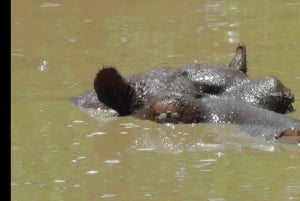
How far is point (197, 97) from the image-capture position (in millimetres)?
6844

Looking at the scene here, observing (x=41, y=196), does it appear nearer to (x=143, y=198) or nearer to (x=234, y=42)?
(x=143, y=198)

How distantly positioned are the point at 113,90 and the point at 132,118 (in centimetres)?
24

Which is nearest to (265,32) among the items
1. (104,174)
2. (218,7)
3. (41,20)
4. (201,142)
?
(218,7)

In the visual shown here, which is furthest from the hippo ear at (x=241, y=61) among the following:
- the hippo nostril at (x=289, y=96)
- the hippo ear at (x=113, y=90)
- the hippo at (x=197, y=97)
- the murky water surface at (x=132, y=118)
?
the hippo ear at (x=113, y=90)

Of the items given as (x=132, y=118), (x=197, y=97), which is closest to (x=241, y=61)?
(x=197, y=97)

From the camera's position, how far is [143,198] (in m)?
4.96

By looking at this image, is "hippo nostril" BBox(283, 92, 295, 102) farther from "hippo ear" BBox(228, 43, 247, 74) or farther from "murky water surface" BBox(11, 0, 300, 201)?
"hippo ear" BBox(228, 43, 247, 74)

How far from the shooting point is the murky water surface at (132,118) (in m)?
5.24

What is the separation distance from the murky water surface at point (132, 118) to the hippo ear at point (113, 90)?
15 centimetres

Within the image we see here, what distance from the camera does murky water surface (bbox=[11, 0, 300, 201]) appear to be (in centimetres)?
524

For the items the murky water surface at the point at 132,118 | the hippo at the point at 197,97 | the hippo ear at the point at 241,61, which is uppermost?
the hippo ear at the point at 241,61

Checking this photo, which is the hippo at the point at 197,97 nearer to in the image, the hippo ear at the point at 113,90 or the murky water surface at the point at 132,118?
the hippo ear at the point at 113,90

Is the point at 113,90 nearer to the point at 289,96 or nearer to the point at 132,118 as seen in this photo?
the point at 132,118
